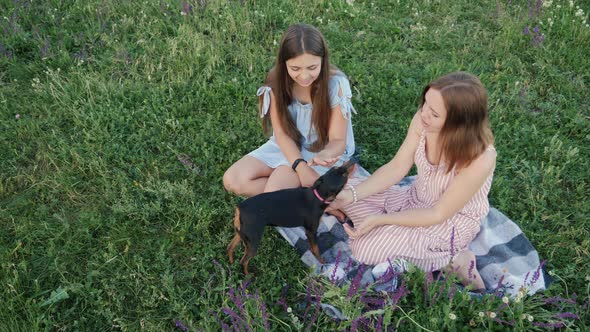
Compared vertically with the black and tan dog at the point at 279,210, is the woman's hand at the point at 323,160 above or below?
above

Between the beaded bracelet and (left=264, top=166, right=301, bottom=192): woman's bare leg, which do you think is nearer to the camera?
the beaded bracelet

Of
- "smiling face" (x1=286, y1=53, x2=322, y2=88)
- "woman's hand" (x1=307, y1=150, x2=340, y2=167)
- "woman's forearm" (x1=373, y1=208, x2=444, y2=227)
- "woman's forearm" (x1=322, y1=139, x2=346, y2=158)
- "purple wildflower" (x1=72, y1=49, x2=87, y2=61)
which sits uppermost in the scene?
"smiling face" (x1=286, y1=53, x2=322, y2=88)

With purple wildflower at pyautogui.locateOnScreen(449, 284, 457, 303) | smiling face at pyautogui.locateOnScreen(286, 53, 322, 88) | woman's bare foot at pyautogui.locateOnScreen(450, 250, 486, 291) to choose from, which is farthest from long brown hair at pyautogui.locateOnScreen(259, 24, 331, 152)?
purple wildflower at pyautogui.locateOnScreen(449, 284, 457, 303)

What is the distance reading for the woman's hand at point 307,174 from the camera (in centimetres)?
375

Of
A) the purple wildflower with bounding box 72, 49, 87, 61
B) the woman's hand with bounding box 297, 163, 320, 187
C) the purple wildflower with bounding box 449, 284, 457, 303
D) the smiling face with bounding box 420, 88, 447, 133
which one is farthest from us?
the purple wildflower with bounding box 72, 49, 87, 61

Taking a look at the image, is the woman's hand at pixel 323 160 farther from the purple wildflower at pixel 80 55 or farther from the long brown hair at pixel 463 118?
the purple wildflower at pixel 80 55

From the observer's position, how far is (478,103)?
285 cm

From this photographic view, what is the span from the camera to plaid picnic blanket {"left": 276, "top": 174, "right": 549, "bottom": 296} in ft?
10.9

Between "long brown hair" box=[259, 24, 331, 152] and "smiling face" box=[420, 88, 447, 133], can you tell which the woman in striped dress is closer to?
"smiling face" box=[420, 88, 447, 133]

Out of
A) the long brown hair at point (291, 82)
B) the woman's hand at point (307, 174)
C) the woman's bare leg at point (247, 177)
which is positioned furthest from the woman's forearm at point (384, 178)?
the woman's bare leg at point (247, 177)

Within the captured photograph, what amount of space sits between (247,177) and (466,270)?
1.80m

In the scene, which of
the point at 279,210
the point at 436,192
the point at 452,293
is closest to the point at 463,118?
the point at 436,192

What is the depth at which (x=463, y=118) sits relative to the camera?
2.89 metres

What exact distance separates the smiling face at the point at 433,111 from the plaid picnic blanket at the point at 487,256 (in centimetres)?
95
